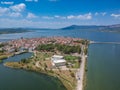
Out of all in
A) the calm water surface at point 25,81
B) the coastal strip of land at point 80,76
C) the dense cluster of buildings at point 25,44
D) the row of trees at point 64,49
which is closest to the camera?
the coastal strip of land at point 80,76

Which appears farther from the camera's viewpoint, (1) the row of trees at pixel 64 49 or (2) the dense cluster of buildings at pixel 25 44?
(2) the dense cluster of buildings at pixel 25 44

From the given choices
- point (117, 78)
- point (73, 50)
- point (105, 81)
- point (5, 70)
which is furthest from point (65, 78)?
point (73, 50)

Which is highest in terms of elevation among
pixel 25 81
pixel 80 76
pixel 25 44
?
pixel 25 44

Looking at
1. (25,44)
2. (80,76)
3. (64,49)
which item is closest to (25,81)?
(80,76)

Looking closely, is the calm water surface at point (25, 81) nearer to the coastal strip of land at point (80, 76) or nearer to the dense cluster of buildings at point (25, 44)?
the coastal strip of land at point (80, 76)

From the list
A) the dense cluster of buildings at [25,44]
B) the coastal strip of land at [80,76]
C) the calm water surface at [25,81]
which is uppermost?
the dense cluster of buildings at [25,44]

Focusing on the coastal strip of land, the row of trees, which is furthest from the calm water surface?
the row of trees

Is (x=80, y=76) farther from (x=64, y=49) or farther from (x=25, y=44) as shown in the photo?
(x=25, y=44)

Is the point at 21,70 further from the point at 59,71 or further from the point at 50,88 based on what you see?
Answer: the point at 50,88

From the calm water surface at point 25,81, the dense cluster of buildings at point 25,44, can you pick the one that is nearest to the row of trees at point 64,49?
the dense cluster of buildings at point 25,44

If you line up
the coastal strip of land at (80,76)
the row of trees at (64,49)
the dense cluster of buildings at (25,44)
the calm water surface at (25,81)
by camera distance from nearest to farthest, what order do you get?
the coastal strip of land at (80,76) < the calm water surface at (25,81) < the row of trees at (64,49) < the dense cluster of buildings at (25,44)

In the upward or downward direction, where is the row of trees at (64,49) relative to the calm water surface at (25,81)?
upward
